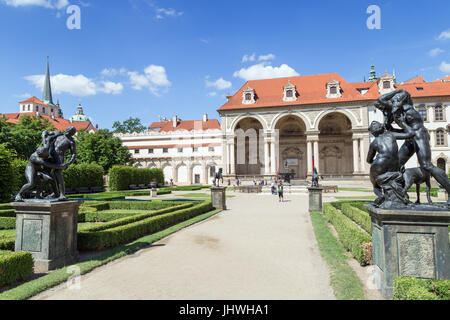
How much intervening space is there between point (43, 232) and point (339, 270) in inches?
256

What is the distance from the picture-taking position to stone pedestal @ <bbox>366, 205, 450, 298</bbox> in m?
4.08

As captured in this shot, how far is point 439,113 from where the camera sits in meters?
39.7

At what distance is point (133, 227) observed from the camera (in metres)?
8.87

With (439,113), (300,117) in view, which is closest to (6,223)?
(300,117)

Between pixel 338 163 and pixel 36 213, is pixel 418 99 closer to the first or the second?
pixel 338 163

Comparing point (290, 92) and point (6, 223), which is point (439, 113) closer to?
point (290, 92)

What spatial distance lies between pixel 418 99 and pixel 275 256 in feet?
146

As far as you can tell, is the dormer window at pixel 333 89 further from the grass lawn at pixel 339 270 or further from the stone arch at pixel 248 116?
the grass lawn at pixel 339 270

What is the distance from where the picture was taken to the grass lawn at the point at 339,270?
178 inches

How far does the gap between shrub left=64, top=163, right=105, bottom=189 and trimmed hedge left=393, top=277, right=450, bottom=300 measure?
111 feet

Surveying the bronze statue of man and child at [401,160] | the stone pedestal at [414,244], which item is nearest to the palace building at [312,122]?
the bronze statue of man and child at [401,160]

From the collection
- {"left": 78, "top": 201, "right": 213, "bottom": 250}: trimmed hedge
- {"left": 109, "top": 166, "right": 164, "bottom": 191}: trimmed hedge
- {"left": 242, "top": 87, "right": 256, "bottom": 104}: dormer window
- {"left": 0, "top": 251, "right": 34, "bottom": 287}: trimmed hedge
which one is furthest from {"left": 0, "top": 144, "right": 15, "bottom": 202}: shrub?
→ {"left": 242, "top": 87, "right": 256, "bottom": 104}: dormer window

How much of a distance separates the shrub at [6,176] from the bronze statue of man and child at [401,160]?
22.0 m
